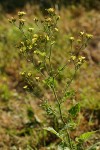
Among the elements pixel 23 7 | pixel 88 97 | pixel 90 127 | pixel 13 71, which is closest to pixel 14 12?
pixel 23 7

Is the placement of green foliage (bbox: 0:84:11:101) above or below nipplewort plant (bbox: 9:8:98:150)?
above

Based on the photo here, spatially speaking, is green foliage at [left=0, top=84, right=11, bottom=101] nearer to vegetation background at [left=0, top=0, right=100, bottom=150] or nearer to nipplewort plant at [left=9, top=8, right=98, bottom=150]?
vegetation background at [left=0, top=0, right=100, bottom=150]

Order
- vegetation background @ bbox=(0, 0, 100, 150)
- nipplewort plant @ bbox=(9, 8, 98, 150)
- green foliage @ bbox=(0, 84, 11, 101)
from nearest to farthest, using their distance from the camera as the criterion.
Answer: nipplewort plant @ bbox=(9, 8, 98, 150), vegetation background @ bbox=(0, 0, 100, 150), green foliage @ bbox=(0, 84, 11, 101)

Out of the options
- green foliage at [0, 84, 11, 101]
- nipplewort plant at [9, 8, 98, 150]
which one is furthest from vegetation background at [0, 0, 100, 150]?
nipplewort plant at [9, 8, 98, 150]

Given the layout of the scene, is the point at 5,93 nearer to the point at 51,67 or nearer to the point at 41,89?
the point at 41,89

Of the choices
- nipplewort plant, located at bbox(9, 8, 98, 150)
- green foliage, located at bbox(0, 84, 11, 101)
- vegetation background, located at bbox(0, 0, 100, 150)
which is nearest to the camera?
nipplewort plant, located at bbox(9, 8, 98, 150)

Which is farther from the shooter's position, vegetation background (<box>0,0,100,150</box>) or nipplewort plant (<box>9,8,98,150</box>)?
vegetation background (<box>0,0,100,150</box>)

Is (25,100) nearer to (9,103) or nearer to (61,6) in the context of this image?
(9,103)

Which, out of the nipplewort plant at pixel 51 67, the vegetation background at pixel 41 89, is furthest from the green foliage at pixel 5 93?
the nipplewort plant at pixel 51 67

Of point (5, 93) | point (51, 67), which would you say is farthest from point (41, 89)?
point (51, 67)
